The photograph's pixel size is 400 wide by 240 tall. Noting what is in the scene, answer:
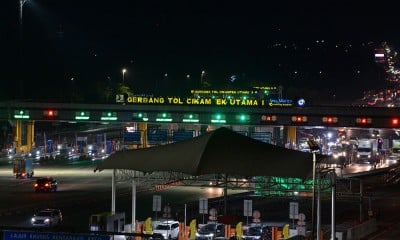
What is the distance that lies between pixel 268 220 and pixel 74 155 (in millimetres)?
53425

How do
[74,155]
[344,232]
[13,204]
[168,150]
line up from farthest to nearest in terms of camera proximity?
[74,155] < [13,204] < [344,232] < [168,150]

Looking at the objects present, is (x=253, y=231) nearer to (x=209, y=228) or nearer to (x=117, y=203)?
(x=209, y=228)

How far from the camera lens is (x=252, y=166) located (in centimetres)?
2472

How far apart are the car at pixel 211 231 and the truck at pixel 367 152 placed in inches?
2394

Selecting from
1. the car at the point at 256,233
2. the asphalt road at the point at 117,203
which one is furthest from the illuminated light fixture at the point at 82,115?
the car at the point at 256,233

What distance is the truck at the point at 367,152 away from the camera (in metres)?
95.2

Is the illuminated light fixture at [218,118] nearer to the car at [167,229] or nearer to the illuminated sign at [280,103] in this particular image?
the illuminated sign at [280,103]

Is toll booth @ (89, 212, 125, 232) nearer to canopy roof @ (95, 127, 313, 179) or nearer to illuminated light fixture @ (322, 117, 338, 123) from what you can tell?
canopy roof @ (95, 127, 313, 179)

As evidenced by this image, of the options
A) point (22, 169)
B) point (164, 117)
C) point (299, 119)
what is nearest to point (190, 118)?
point (164, 117)

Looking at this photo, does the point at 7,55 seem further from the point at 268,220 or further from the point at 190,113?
the point at 268,220

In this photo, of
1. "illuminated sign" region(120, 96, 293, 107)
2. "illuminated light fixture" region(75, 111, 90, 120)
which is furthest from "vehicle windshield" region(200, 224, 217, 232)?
"illuminated light fixture" region(75, 111, 90, 120)

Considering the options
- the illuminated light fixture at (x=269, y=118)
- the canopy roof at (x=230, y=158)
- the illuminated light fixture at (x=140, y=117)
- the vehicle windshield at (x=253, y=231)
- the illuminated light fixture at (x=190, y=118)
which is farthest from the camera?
the illuminated light fixture at (x=140, y=117)

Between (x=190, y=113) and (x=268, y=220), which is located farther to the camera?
(x=190, y=113)

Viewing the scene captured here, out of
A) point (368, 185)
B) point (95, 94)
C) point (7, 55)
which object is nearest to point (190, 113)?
point (368, 185)
